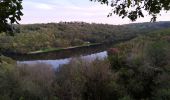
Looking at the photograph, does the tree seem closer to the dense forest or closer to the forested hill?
the dense forest

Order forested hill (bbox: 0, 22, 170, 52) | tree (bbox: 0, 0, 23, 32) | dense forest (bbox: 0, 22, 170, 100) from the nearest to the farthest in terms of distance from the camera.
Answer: tree (bbox: 0, 0, 23, 32)
dense forest (bbox: 0, 22, 170, 100)
forested hill (bbox: 0, 22, 170, 52)

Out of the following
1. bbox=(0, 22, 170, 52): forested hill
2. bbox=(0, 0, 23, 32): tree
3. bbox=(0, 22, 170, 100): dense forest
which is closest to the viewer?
bbox=(0, 0, 23, 32): tree

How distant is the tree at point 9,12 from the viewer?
154 inches

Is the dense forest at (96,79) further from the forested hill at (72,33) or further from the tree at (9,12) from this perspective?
the forested hill at (72,33)

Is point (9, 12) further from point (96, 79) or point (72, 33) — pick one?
point (72, 33)

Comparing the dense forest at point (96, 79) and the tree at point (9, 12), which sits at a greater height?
the tree at point (9, 12)

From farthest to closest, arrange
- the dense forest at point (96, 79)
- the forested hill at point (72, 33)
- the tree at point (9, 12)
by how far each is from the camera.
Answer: the forested hill at point (72, 33) → the dense forest at point (96, 79) → the tree at point (9, 12)

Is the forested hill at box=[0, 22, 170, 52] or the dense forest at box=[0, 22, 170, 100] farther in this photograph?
the forested hill at box=[0, 22, 170, 52]

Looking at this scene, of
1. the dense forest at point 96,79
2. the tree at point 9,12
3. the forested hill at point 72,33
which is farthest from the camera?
the forested hill at point 72,33

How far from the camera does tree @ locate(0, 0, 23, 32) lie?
3906 mm

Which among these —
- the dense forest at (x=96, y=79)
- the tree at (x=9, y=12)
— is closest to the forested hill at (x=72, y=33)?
the dense forest at (x=96, y=79)

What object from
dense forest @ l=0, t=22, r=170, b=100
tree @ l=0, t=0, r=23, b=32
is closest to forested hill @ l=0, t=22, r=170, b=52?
dense forest @ l=0, t=22, r=170, b=100

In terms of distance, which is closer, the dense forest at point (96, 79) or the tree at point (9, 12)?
the tree at point (9, 12)

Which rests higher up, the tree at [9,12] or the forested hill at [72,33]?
the tree at [9,12]
